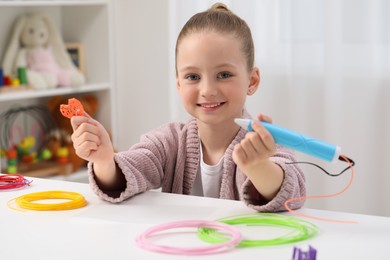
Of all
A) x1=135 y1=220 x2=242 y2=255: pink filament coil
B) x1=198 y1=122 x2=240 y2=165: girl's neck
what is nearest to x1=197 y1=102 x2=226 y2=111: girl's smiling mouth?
x1=198 y1=122 x2=240 y2=165: girl's neck

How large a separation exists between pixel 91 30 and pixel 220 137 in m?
1.76

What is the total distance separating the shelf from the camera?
2.61m

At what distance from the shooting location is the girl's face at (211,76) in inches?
51.8

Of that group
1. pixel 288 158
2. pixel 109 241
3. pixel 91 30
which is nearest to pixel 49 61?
pixel 91 30

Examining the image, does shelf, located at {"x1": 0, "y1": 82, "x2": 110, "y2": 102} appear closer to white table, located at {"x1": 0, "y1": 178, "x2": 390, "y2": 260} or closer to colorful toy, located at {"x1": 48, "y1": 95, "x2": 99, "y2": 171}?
colorful toy, located at {"x1": 48, "y1": 95, "x2": 99, "y2": 171}

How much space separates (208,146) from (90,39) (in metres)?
1.75

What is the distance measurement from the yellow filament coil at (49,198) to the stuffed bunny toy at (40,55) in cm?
155

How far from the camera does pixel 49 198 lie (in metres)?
1.25

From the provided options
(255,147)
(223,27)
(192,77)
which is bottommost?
(255,147)

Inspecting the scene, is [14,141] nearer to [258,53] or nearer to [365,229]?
[258,53]

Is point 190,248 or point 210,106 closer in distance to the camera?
point 190,248

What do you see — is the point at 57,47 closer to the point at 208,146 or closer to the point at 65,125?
the point at 65,125

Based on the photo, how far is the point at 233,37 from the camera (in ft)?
4.50

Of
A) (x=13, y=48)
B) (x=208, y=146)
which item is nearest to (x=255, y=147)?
(x=208, y=146)
